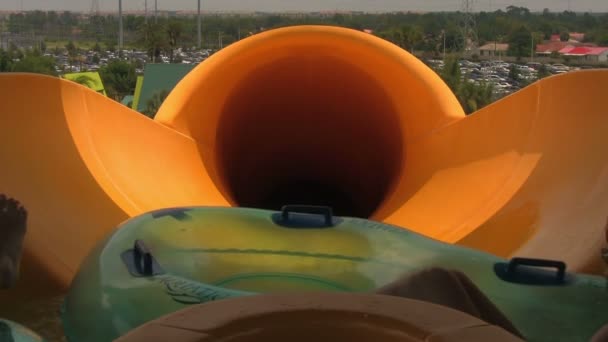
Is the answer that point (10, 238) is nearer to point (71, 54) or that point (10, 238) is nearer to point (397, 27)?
point (397, 27)

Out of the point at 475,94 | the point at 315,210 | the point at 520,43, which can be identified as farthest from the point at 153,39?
the point at 315,210

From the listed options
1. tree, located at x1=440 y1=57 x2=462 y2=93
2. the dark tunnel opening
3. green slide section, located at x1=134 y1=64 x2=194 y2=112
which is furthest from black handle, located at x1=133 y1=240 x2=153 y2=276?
tree, located at x1=440 y1=57 x2=462 y2=93

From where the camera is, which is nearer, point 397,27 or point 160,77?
point 160,77

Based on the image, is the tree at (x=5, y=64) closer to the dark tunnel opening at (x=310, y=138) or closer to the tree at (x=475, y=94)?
the tree at (x=475, y=94)

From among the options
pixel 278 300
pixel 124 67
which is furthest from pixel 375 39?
pixel 124 67

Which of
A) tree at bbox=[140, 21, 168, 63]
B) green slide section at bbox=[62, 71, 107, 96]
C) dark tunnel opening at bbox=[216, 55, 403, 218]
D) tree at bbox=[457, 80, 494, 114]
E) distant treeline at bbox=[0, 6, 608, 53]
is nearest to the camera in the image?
dark tunnel opening at bbox=[216, 55, 403, 218]


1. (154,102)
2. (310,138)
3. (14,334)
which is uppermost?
(14,334)

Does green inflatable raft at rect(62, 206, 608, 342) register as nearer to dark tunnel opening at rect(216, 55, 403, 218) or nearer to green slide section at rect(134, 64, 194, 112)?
dark tunnel opening at rect(216, 55, 403, 218)
